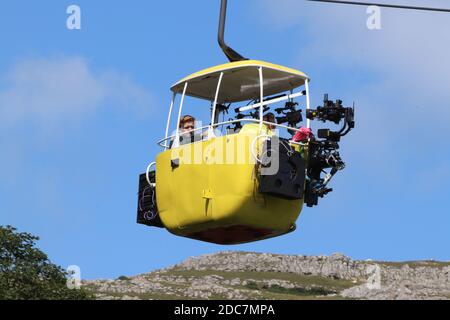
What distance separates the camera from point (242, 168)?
28250 mm

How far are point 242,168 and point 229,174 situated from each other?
13.7 inches

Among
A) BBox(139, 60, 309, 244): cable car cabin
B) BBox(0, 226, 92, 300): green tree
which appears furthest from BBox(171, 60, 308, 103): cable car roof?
BBox(0, 226, 92, 300): green tree

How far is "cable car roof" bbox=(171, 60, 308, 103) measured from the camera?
30.0m

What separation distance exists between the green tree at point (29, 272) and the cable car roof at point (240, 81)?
62.0 m

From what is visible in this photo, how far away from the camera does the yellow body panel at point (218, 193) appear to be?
28.2 m

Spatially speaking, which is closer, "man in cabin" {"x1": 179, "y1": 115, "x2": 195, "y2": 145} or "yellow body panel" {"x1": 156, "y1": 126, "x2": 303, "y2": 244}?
"yellow body panel" {"x1": 156, "y1": 126, "x2": 303, "y2": 244}

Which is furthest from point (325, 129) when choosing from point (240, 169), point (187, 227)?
point (187, 227)

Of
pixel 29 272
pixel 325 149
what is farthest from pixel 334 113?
pixel 29 272

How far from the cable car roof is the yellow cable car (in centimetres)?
3

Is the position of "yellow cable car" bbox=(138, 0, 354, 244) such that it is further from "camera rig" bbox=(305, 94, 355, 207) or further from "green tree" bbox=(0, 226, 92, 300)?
"green tree" bbox=(0, 226, 92, 300)

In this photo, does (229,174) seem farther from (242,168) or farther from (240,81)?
(240,81)

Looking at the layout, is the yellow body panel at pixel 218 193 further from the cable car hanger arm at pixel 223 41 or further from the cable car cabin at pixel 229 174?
the cable car hanger arm at pixel 223 41
